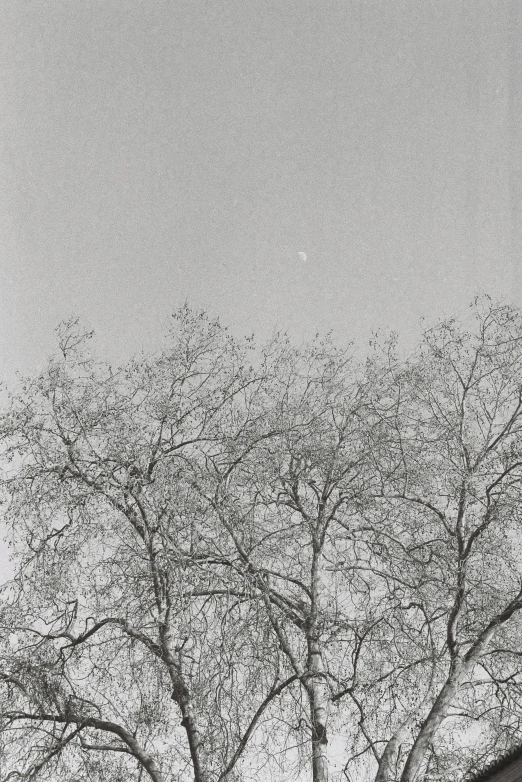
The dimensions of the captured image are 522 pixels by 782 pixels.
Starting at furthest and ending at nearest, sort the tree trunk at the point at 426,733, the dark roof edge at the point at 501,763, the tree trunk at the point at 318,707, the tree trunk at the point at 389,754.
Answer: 1. the tree trunk at the point at 389,754
2. the tree trunk at the point at 318,707
3. the tree trunk at the point at 426,733
4. the dark roof edge at the point at 501,763

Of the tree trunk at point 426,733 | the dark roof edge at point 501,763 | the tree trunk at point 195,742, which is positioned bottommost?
the dark roof edge at point 501,763

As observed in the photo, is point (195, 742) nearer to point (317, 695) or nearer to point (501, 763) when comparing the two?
point (317, 695)

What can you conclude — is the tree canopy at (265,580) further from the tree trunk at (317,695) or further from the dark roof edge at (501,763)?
the dark roof edge at (501,763)

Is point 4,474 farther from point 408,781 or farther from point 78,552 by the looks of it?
point 408,781

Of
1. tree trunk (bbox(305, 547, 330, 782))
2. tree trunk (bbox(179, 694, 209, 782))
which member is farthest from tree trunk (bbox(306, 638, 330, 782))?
tree trunk (bbox(179, 694, 209, 782))

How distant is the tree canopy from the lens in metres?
6.35

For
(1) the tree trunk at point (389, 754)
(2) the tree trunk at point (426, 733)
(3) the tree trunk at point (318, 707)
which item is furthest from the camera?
(1) the tree trunk at point (389, 754)

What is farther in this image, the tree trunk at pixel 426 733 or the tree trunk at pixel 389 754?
the tree trunk at pixel 389 754

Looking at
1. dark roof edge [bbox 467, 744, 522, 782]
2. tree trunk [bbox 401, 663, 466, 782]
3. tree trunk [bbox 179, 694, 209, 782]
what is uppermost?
tree trunk [bbox 179, 694, 209, 782]

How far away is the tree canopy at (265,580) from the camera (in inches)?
250

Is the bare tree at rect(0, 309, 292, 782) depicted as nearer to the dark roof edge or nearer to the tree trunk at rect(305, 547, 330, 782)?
the tree trunk at rect(305, 547, 330, 782)

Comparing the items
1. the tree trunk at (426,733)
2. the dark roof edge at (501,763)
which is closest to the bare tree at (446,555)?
the tree trunk at (426,733)

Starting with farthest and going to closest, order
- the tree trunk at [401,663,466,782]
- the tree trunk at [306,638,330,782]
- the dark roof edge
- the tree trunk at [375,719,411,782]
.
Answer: the tree trunk at [375,719,411,782]
the tree trunk at [306,638,330,782]
the tree trunk at [401,663,466,782]
the dark roof edge

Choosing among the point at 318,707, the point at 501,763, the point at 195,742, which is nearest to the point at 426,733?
the point at 318,707
